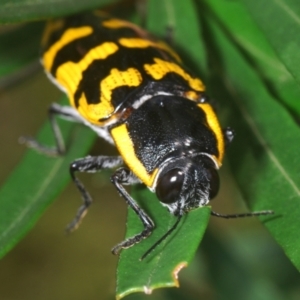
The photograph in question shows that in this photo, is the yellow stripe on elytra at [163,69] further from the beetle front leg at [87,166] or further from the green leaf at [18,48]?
the green leaf at [18,48]

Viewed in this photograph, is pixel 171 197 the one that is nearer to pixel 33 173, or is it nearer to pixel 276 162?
pixel 276 162

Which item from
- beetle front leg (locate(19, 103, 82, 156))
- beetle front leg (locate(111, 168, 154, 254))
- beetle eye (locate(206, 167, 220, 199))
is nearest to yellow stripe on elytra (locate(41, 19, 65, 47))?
beetle front leg (locate(19, 103, 82, 156))

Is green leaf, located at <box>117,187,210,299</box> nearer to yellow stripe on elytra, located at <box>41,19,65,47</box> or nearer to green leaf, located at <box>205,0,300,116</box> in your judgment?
green leaf, located at <box>205,0,300,116</box>

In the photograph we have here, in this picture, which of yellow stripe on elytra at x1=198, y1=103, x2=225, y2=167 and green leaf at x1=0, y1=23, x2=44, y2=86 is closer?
yellow stripe on elytra at x1=198, y1=103, x2=225, y2=167

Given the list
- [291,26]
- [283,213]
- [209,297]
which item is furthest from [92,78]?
[209,297]

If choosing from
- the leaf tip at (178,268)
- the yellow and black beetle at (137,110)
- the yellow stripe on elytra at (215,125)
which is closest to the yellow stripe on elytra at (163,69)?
the yellow and black beetle at (137,110)

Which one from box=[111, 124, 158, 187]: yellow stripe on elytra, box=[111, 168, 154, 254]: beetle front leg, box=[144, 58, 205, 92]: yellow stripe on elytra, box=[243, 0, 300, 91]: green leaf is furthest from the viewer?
box=[144, 58, 205, 92]: yellow stripe on elytra

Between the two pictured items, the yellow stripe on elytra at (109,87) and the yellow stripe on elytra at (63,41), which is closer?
the yellow stripe on elytra at (109,87)

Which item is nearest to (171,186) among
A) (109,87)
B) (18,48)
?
(109,87)
